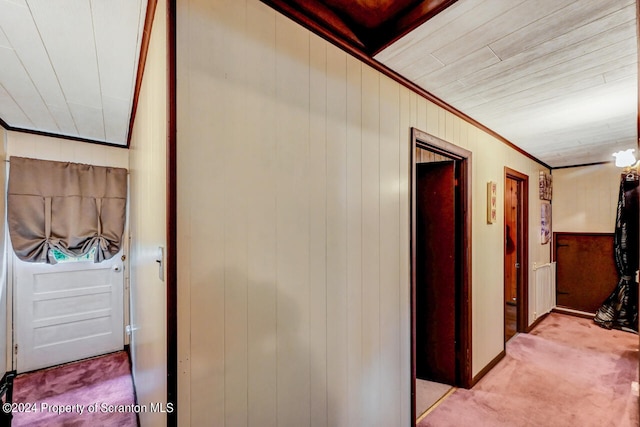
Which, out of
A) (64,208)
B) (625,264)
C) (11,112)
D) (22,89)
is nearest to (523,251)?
(625,264)

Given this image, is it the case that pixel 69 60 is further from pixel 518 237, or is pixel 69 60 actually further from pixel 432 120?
pixel 518 237

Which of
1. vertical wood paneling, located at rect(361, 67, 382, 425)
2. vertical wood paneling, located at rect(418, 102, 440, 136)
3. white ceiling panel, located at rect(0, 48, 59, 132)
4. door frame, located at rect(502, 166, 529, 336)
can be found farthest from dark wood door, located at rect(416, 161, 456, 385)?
white ceiling panel, located at rect(0, 48, 59, 132)

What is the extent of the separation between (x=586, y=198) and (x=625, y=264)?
3.59 ft

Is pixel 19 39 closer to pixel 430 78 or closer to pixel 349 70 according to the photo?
pixel 349 70

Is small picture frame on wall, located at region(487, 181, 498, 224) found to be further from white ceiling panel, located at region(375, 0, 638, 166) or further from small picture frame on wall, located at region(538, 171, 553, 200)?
small picture frame on wall, located at region(538, 171, 553, 200)

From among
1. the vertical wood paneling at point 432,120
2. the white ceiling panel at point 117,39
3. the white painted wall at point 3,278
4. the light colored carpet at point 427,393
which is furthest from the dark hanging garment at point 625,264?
the white painted wall at point 3,278

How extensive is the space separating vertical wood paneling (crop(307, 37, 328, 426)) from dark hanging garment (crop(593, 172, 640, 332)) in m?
4.81

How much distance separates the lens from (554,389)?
8.10ft

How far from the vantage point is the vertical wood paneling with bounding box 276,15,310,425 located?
1201mm

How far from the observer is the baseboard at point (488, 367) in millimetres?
2523

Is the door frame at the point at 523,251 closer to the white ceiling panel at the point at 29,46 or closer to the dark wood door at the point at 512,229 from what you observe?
the dark wood door at the point at 512,229

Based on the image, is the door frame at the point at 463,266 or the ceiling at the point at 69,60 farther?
the door frame at the point at 463,266

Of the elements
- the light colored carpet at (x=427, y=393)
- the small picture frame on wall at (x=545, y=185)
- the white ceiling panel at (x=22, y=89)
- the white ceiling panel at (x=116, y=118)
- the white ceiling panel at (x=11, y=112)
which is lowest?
the light colored carpet at (x=427, y=393)

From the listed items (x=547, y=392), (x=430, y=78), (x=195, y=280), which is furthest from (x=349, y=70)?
(x=547, y=392)
